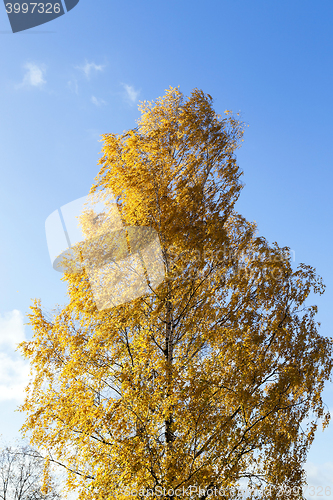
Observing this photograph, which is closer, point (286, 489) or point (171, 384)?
point (171, 384)

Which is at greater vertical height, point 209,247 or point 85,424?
point 209,247

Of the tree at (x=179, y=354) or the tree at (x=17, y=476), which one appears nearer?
the tree at (x=179, y=354)

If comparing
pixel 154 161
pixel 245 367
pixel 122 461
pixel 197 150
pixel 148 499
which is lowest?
pixel 148 499

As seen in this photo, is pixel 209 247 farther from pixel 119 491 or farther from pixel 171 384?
pixel 119 491

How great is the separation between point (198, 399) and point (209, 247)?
2.86 metres

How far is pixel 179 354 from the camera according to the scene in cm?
614

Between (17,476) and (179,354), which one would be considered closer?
(179,354)

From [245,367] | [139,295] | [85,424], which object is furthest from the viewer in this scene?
[139,295]

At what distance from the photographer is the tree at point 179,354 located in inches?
194

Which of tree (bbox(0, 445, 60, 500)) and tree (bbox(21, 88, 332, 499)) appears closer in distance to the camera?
tree (bbox(21, 88, 332, 499))

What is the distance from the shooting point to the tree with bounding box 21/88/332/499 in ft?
16.2

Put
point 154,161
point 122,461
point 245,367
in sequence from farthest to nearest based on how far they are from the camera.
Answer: point 154,161
point 245,367
point 122,461

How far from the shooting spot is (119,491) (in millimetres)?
4762

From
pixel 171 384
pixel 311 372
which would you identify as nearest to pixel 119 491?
pixel 171 384
